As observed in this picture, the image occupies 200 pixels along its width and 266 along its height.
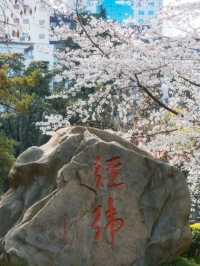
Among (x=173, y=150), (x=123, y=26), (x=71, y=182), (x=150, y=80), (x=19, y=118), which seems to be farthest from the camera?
(x=19, y=118)

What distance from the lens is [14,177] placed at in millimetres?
6066

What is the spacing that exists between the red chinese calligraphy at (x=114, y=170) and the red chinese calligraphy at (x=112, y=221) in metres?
0.15

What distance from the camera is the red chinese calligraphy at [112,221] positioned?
5.63 meters

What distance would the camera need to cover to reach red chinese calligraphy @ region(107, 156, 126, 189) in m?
5.67

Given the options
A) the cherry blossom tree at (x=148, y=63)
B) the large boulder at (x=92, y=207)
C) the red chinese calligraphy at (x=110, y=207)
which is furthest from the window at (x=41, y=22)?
the red chinese calligraphy at (x=110, y=207)

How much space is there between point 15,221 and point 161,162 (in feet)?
5.47

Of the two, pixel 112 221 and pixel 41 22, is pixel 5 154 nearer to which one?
pixel 41 22

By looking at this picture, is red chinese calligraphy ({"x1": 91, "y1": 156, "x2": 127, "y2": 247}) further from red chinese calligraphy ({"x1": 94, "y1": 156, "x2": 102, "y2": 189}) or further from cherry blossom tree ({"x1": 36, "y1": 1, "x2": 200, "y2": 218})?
cherry blossom tree ({"x1": 36, "y1": 1, "x2": 200, "y2": 218})

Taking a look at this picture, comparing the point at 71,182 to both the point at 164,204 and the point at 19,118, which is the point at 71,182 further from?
the point at 19,118

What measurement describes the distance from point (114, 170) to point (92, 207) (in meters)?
0.44

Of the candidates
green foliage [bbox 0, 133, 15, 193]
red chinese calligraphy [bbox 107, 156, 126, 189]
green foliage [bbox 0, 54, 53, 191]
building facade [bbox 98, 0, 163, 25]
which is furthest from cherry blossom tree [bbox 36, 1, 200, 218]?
green foliage [bbox 0, 54, 53, 191]

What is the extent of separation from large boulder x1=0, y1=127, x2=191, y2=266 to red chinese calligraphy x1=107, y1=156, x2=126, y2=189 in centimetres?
1

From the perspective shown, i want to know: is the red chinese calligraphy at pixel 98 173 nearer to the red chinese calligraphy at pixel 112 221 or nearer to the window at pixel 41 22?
the red chinese calligraphy at pixel 112 221

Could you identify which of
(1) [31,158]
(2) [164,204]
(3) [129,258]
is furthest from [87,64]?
(3) [129,258]
